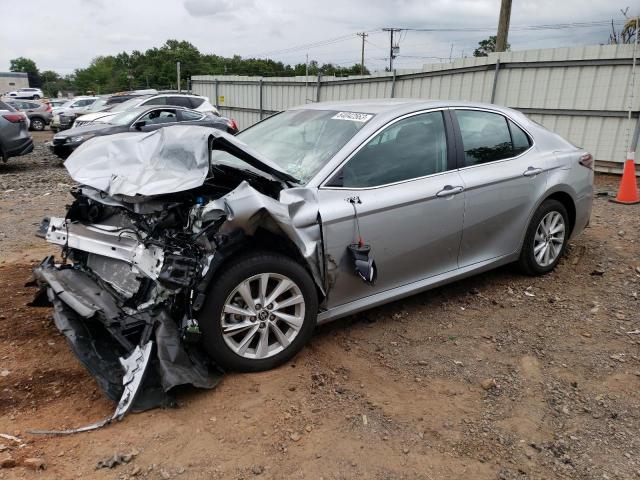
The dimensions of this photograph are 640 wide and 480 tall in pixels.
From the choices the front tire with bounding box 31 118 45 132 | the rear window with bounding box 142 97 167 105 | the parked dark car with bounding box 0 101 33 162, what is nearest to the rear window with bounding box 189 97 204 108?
the rear window with bounding box 142 97 167 105

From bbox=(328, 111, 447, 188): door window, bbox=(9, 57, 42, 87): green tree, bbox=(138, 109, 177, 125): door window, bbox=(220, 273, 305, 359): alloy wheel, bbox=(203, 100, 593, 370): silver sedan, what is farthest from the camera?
bbox=(9, 57, 42, 87): green tree

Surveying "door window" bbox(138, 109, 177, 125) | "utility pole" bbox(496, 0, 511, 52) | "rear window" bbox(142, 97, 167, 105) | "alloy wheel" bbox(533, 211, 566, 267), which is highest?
"utility pole" bbox(496, 0, 511, 52)

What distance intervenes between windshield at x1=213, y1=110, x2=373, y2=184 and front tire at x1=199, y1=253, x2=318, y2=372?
0.73 m

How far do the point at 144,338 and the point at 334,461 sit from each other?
1.26 m

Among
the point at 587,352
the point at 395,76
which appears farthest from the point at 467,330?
the point at 395,76

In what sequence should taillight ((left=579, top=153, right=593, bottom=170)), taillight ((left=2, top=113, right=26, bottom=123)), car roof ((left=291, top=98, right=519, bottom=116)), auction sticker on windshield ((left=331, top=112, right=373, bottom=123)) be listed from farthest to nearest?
taillight ((left=2, top=113, right=26, bottom=123))
taillight ((left=579, top=153, right=593, bottom=170))
car roof ((left=291, top=98, right=519, bottom=116))
auction sticker on windshield ((left=331, top=112, right=373, bottom=123))

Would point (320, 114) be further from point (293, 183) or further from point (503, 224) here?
point (503, 224)

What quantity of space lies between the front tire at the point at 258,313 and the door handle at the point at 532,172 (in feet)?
7.62

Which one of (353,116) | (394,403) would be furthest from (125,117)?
(394,403)

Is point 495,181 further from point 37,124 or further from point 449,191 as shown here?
point 37,124

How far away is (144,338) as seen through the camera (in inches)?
115

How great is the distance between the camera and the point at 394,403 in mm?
2980

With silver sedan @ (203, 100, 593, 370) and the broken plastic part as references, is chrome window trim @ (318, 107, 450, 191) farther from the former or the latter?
the broken plastic part

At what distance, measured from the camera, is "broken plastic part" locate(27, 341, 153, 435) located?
8.71ft
